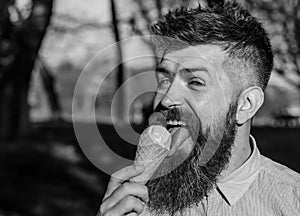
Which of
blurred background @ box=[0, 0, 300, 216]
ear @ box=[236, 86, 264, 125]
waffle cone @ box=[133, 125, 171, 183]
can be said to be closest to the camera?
waffle cone @ box=[133, 125, 171, 183]

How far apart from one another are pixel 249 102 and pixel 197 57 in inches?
12.2

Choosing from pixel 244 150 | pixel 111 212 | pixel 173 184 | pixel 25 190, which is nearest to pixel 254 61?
pixel 244 150

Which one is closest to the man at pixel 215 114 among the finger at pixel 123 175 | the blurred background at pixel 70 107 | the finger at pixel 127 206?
the finger at pixel 123 175

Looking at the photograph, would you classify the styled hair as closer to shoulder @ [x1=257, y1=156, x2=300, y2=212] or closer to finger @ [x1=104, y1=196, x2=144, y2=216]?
shoulder @ [x1=257, y1=156, x2=300, y2=212]

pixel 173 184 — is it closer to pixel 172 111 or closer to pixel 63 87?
pixel 172 111

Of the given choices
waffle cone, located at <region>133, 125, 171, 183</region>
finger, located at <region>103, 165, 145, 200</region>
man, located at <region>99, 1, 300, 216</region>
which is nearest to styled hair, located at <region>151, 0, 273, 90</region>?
man, located at <region>99, 1, 300, 216</region>

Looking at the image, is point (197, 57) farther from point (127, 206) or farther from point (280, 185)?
point (127, 206)

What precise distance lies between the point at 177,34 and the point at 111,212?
0.85 m

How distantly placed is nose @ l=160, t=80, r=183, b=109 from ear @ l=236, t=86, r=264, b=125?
290 millimetres

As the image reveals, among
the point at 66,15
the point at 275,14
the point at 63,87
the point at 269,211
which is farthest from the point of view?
the point at 63,87

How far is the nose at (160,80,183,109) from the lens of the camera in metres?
2.38

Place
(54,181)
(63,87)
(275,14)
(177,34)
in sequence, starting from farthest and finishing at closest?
1. (63,87)
2. (275,14)
3. (54,181)
4. (177,34)

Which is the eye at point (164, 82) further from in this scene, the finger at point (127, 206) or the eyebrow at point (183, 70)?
the finger at point (127, 206)

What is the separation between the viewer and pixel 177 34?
2537mm
